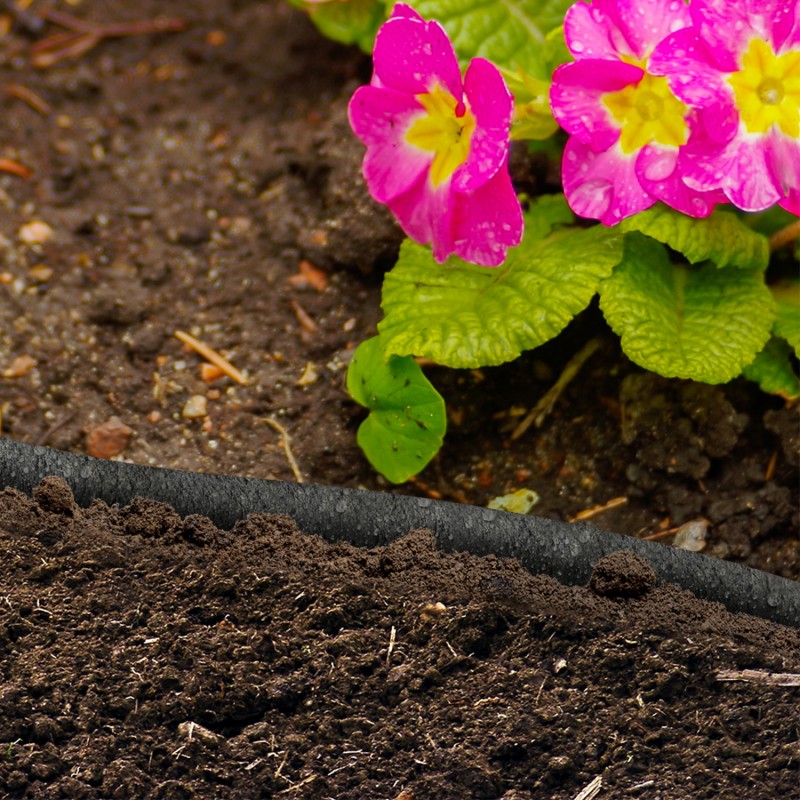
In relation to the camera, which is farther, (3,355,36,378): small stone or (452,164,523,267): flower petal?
(3,355,36,378): small stone

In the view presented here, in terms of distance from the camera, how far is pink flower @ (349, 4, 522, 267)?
5.36 ft

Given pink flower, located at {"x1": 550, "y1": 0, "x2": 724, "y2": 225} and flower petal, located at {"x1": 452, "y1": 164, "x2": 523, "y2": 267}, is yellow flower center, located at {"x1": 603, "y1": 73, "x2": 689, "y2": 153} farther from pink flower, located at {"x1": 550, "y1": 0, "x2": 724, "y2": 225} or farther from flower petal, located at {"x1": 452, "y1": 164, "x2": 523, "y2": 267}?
flower petal, located at {"x1": 452, "y1": 164, "x2": 523, "y2": 267}

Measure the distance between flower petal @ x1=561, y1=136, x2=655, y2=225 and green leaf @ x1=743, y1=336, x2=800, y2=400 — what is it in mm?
363

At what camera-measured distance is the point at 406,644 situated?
58.4 inches

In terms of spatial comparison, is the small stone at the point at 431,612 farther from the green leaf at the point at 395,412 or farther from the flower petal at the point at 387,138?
the flower petal at the point at 387,138

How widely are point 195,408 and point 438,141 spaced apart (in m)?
0.66

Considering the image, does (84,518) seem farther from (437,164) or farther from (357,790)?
(437,164)

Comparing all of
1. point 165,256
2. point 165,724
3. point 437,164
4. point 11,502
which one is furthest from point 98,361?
point 165,724

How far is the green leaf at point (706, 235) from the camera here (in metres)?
1.77

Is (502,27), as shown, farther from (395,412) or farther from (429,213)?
(395,412)

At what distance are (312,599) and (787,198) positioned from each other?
2.73 feet

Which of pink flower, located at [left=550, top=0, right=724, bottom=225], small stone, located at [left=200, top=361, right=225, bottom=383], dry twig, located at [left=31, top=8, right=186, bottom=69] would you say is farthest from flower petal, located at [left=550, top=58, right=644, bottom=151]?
dry twig, located at [left=31, top=8, right=186, bottom=69]

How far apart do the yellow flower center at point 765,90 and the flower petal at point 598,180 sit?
0.56 feet

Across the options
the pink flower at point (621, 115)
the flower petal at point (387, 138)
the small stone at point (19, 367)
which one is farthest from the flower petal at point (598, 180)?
the small stone at point (19, 367)
